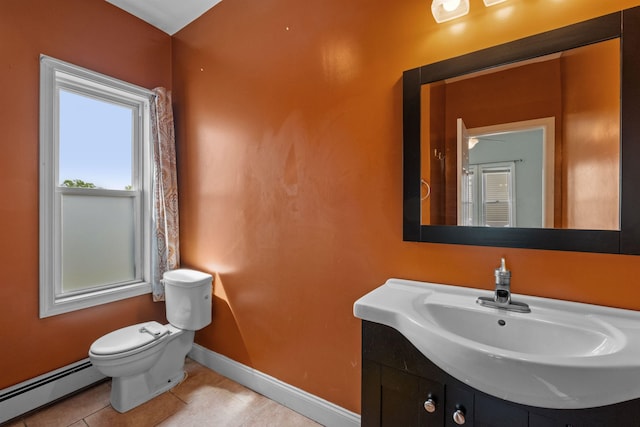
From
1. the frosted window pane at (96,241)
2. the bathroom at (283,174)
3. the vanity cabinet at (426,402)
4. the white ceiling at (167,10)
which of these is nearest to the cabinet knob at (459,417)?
the vanity cabinet at (426,402)

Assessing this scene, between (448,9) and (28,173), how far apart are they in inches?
94.0

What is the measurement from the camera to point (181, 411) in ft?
5.71

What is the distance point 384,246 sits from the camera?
1410 millimetres

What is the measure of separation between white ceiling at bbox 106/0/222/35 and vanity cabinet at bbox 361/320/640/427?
2414 millimetres

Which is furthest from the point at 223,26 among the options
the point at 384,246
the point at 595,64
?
the point at 595,64

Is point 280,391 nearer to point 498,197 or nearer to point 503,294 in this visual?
point 503,294

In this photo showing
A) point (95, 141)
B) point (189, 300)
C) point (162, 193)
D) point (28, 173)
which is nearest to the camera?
point (28, 173)

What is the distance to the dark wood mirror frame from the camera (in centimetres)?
92

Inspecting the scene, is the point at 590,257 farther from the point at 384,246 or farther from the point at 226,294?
the point at 226,294

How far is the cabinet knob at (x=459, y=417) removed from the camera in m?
0.83

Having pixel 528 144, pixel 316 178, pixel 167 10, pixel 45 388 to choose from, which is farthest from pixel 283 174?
pixel 45 388

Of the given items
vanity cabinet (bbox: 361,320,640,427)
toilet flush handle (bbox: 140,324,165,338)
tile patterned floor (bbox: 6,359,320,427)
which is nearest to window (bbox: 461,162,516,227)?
vanity cabinet (bbox: 361,320,640,427)

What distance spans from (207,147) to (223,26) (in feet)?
2.77

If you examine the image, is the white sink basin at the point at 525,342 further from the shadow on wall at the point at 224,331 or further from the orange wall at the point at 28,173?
the orange wall at the point at 28,173
